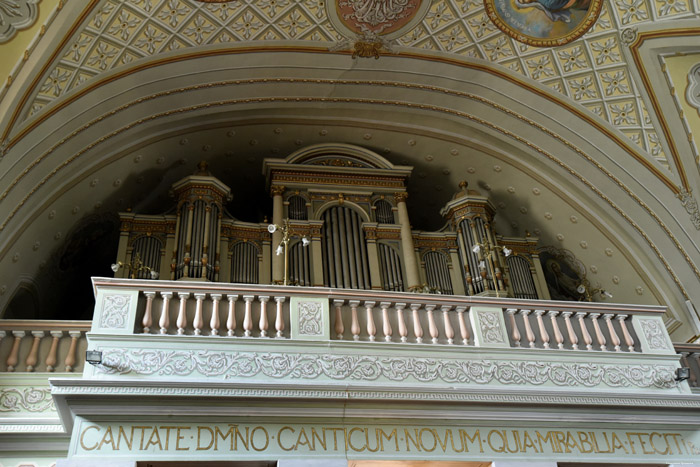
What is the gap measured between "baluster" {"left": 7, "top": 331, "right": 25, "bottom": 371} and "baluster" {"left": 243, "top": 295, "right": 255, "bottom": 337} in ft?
8.56

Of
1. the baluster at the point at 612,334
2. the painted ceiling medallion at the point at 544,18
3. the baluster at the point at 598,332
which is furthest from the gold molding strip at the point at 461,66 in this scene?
the baluster at the point at 598,332

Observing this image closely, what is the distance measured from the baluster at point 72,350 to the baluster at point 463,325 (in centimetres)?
428

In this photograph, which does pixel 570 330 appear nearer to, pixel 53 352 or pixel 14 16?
pixel 53 352

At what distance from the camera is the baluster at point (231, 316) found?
7355mm

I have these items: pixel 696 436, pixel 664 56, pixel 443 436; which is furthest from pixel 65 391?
pixel 664 56

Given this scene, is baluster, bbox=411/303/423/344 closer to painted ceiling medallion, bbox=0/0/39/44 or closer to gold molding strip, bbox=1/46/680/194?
gold molding strip, bbox=1/46/680/194

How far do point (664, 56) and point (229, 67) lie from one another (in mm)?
6757

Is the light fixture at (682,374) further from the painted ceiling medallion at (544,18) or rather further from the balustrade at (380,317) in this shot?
the painted ceiling medallion at (544,18)

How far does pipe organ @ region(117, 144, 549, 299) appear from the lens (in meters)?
11.6

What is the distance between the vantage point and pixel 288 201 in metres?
12.5

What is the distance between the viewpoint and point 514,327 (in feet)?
26.8

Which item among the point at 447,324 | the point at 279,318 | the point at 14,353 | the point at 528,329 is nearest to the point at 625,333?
the point at 528,329

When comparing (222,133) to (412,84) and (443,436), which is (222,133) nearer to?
(412,84)

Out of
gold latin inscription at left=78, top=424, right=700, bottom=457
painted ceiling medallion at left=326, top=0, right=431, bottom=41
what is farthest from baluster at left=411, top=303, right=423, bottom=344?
painted ceiling medallion at left=326, top=0, right=431, bottom=41
